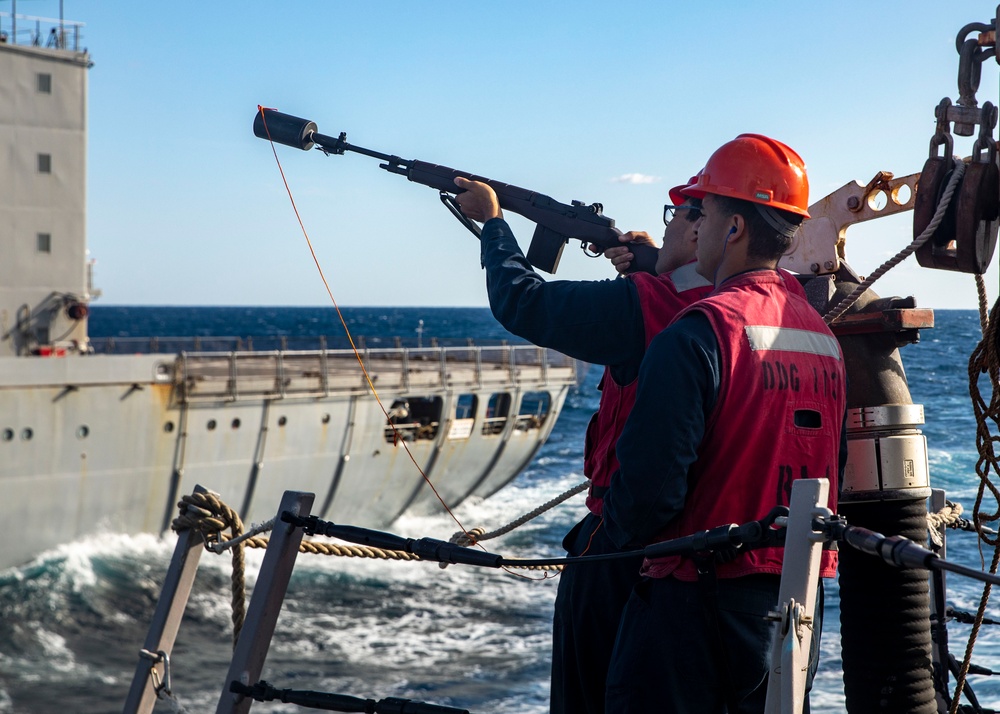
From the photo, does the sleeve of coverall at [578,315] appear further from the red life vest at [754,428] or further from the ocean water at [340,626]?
the ocean water at [340,626]

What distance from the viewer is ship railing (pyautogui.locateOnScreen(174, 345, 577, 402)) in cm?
2023

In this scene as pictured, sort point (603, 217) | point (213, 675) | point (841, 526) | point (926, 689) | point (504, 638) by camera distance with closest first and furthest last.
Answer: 1. point (841, 526)
2. point (926, 689)
3. point (603, 217)
4. point (213, 675)
5. point (504, 638)

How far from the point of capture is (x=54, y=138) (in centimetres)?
2244

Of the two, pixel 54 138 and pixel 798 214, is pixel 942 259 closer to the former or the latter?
pixel 798 214

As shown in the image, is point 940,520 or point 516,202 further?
point 516,202

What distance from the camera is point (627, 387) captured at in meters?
2.95

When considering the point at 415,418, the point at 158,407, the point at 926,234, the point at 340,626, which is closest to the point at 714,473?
the point at 926,234

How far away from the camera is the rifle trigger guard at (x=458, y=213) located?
160 inches

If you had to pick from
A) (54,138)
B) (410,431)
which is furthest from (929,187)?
(54,138)

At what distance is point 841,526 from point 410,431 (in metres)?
21.4

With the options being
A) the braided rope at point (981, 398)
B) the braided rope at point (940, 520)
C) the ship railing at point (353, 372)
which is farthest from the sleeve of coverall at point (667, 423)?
the ship railing at point (353, 372)

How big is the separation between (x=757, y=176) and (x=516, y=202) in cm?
216

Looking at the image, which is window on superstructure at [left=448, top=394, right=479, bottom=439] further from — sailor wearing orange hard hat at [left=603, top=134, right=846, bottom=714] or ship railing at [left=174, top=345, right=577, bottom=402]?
sailor wearing orange hard hat at [left=603, top=134, right=846, bottom=714]

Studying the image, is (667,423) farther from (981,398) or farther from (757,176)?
(981,398)
